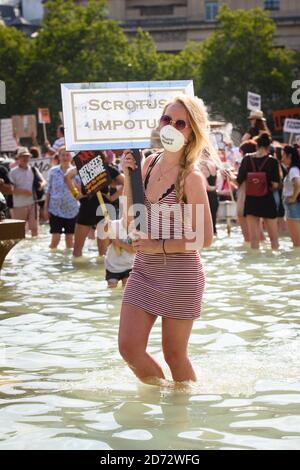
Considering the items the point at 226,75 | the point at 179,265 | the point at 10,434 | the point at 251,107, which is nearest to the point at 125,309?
the point at 179,265

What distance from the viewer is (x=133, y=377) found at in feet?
22.9

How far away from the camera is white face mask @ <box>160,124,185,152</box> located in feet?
19.6

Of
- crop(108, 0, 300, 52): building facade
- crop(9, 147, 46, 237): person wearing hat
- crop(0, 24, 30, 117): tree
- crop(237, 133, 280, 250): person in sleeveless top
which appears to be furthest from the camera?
crop(108, 0, 300, 52): building facade

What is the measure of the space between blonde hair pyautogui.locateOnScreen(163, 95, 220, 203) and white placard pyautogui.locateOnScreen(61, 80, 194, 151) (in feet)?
1.98

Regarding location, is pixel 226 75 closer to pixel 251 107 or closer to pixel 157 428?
pixel 251 107

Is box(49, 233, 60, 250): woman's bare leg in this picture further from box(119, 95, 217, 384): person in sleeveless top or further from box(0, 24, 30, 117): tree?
box(0, 24, 30, 117): tree

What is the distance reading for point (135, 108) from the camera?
6.80 metres

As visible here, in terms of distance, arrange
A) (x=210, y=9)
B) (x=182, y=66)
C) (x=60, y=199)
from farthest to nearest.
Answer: (x=210, y=9), (x=182, y=66), (x=60, y=199)

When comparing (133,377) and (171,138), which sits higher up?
(171,138)

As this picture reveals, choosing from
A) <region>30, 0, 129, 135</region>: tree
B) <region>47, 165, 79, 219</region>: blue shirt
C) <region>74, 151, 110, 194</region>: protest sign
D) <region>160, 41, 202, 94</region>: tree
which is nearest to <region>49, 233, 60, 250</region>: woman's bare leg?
<region>47, 165, 79, 219</region>: blue shirt

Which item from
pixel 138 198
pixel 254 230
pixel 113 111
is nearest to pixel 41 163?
pixel 254 230

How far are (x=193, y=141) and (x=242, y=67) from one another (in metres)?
58.6

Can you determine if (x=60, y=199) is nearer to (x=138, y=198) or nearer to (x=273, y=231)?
(x=273, y=231)

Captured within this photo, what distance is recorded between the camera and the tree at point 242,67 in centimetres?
6291
